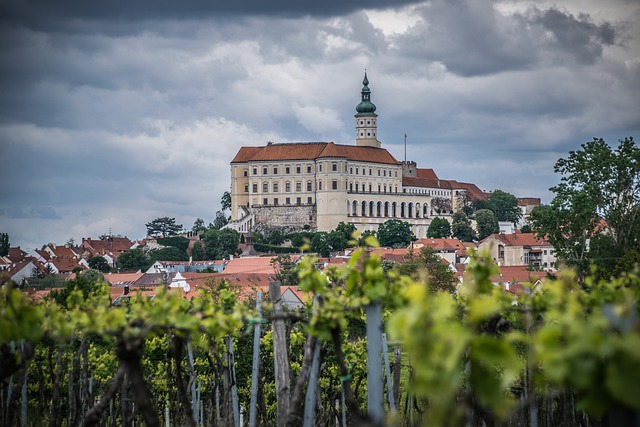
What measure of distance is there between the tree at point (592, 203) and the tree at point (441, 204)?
106 m

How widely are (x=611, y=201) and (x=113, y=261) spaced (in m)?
109

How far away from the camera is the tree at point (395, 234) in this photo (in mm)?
138250

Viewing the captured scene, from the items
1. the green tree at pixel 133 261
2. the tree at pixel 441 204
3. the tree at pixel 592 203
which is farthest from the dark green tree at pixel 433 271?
the tree at pixel 441 204

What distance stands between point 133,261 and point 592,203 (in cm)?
9675

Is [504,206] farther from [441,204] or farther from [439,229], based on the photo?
[439,229]

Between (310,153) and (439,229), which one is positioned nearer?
(439,229)

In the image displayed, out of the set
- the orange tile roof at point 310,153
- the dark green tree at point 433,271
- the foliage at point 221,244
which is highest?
the orange tile roof at point 310,153

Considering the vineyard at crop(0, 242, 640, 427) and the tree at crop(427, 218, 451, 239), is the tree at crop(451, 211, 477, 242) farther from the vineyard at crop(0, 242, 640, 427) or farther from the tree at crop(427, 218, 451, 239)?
the vineyard at crop(0, 242, 640, 427)

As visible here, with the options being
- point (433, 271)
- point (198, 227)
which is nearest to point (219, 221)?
point (198, 227)

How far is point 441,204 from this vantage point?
519 feet

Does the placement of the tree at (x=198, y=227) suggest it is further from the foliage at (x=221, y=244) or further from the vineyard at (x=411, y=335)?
the vineyard at (x=411, y=335)

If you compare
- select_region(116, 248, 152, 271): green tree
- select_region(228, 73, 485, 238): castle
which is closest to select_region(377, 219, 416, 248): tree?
select_region(228, 73, 485, 238): castle

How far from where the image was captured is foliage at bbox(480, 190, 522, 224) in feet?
541

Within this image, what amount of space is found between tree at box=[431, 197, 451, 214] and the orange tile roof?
9086 mm
